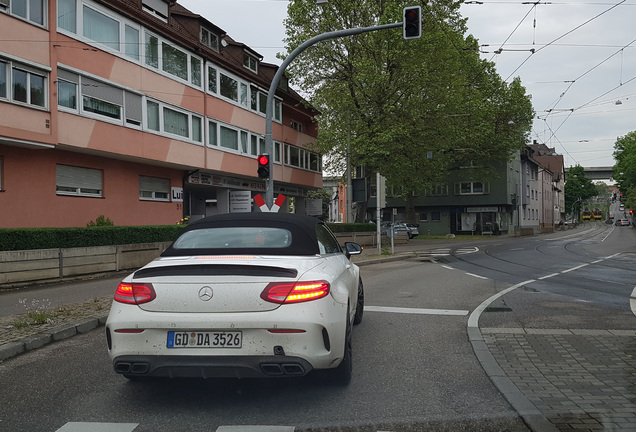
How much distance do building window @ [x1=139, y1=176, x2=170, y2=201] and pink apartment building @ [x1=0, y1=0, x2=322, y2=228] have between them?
1.8 inches

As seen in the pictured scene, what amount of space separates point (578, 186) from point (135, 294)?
122 meters

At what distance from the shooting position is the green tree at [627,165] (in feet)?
227

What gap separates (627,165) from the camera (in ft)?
231

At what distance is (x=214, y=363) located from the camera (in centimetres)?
391

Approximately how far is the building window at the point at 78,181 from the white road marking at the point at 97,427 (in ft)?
53.4

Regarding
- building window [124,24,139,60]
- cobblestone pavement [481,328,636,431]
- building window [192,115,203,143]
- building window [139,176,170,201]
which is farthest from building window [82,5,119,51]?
cobblestone pavement [481,328,636,431]

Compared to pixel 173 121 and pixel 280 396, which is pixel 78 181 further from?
pixel 280 396

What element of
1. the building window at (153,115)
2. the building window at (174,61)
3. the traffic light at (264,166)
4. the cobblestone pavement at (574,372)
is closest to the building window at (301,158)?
the building window at (174,61)

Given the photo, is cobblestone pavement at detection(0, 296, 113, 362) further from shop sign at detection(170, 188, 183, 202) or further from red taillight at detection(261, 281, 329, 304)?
shop sign at detection(170, 188, 183, 202)

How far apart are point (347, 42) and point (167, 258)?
89.7 feet

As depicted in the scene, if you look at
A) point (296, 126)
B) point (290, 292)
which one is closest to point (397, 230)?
point (296, 126)

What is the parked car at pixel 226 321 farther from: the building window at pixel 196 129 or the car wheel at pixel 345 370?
the building window at pixel 196 129

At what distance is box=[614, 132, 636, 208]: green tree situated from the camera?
69062mm

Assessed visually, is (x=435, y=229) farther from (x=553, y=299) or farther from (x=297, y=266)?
(x=297, y=266)
